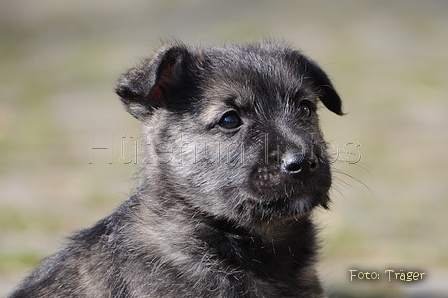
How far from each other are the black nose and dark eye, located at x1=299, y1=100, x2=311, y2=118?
0.80 metres

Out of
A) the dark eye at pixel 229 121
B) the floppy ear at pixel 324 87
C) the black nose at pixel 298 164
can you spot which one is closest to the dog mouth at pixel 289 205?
the black nose at pixel 298 164

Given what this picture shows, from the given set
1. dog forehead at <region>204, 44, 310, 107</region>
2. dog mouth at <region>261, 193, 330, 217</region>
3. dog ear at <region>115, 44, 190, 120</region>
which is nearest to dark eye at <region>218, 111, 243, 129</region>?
dog forehead at <region>204, 44, 310, 107</region>

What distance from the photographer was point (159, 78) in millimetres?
4762

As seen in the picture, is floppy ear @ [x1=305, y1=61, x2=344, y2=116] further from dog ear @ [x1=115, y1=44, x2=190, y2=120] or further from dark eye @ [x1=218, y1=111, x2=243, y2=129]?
dog ear @ [x1=115, y1=44, x2=190, y2=120]

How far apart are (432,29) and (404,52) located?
5.85 ft

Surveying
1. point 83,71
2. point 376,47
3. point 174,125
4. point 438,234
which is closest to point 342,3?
point 376,47

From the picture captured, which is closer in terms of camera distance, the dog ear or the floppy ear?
the dog ear

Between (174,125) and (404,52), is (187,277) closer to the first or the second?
(174,125)

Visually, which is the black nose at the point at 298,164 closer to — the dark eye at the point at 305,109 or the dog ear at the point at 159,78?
the dark eye at the point at 305,109

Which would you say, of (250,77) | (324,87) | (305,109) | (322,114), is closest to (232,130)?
(250,77)

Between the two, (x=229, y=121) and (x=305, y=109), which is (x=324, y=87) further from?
(x=229, y=121)

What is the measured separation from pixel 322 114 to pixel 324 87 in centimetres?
744

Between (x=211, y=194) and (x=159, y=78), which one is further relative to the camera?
(x=159, y=78)

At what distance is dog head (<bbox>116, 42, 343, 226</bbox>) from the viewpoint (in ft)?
14.4
